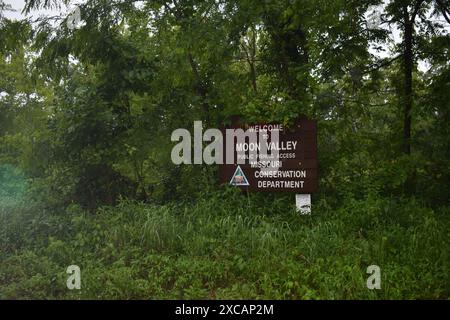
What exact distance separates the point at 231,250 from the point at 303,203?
1865 mm

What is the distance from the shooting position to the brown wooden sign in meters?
7.48

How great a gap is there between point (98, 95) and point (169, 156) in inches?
69.7

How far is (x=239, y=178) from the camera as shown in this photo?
7883 mm

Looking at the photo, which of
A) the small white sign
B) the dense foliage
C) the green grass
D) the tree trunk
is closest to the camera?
the green grass

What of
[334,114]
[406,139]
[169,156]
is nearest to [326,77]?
[334,114]

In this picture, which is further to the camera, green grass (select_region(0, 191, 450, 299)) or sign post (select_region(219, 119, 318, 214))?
sign post (select_region(219, 119, 318, 214))

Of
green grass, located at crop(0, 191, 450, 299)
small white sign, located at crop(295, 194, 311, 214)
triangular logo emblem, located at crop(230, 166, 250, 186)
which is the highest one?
triangular logo emblem, located at crop(230, 166, 250, 186)

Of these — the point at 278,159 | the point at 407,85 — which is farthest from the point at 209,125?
the point at 407,85

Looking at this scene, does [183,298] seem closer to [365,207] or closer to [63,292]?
[63,292]

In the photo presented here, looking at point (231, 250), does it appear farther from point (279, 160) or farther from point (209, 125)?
point (209, 125)

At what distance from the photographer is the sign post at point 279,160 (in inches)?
294

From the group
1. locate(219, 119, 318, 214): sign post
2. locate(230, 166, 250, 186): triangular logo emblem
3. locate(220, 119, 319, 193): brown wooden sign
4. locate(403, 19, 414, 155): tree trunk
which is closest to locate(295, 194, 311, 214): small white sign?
locate(219, 119, 318, 214): sign post

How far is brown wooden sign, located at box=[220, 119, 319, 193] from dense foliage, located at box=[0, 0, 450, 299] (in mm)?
263

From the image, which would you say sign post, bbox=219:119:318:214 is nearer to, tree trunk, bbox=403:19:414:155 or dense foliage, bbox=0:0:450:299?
dense foliage, bbox=0:0:450:299
